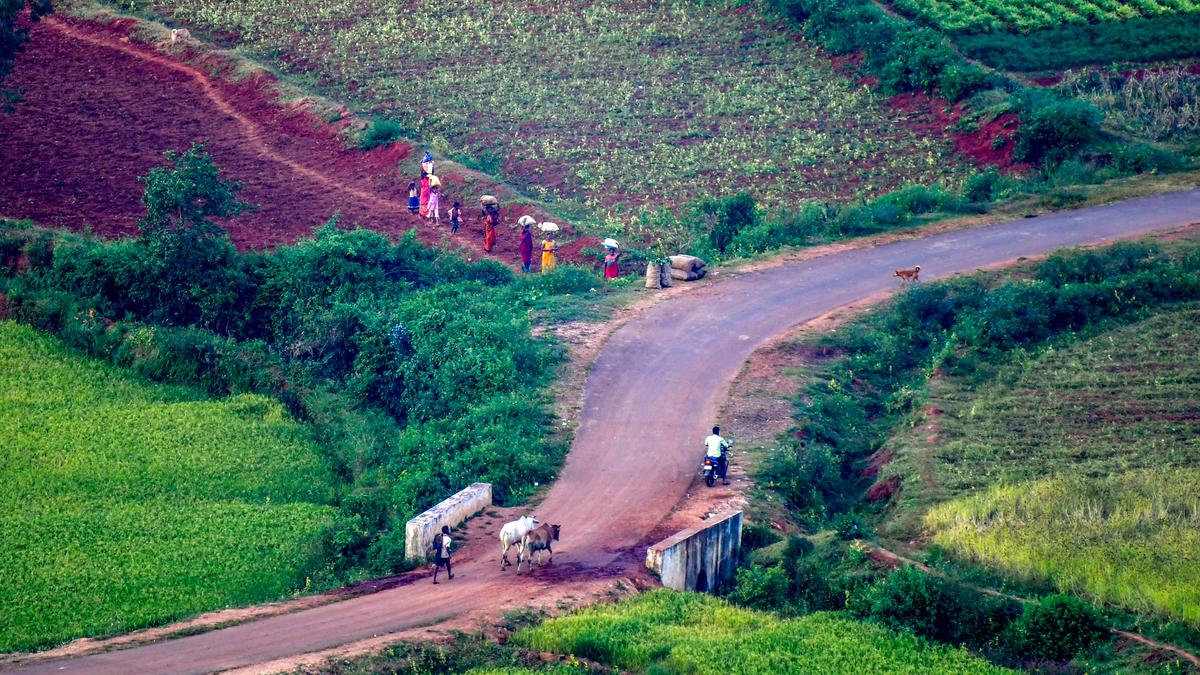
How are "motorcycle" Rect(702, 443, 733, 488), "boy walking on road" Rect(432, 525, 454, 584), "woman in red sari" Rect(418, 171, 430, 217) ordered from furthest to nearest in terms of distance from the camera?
1. "woman in red sari" Rect(418, 171, 430, 217)
2. "motorcycle" Rect(702, 443, 733, 488)
3. "boy walking on road" Rect(432, 525, 454, 584)

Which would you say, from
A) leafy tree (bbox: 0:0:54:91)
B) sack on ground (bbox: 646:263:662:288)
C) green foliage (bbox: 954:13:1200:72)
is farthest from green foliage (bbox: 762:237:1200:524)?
leafy tree (bbox: 0:0:54:91)

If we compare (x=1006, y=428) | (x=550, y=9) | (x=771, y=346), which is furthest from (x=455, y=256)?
(x=550, y=9)

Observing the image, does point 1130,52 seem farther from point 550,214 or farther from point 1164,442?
point 1164,442

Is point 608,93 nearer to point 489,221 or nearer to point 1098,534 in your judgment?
point 489,221

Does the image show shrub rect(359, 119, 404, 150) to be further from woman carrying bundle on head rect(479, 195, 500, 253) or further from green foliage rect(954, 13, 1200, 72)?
green foliage rect(954, 13, 1200, 72)

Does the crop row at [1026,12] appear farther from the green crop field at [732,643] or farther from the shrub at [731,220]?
the green crop field at [732,643]

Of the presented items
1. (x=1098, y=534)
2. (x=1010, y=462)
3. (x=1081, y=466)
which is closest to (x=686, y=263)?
(x=1010, y=462)
